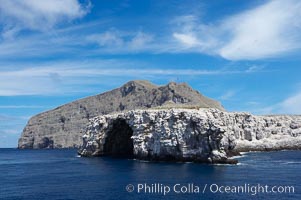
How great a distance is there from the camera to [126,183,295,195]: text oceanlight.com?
207 ft

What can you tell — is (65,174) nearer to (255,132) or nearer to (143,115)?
(143,115)

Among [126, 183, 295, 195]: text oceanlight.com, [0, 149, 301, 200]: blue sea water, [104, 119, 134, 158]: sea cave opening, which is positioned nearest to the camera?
[0, 149, 301, 200]: blue sea water

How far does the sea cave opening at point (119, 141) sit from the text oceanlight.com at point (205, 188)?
222 feet

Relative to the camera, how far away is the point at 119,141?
5610 inches

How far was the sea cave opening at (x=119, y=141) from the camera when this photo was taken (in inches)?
5408

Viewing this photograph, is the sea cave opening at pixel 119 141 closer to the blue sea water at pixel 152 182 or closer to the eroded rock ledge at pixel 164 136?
the eroded rock ledge at pixel 164 136

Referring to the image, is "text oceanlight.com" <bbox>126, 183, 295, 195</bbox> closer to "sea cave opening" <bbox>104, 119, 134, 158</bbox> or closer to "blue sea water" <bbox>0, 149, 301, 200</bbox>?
"blue sea water" <bbox>0, 149, 301, 200</bbox>

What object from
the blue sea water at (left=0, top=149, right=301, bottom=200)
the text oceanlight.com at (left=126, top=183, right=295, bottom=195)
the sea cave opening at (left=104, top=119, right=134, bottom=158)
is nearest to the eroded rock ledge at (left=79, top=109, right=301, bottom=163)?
the sea cave opening at (left=104, top=119, right=134, bottom=158)

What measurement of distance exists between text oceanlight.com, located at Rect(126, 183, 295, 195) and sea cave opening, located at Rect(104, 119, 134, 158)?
6759 cm

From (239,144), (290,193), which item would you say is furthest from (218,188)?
(239,144)

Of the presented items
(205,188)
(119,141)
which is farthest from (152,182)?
(119,141)

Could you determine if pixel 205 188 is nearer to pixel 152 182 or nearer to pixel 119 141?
pixel 152 182

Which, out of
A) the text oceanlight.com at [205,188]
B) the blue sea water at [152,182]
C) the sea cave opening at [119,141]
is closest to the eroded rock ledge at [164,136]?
the sea cave opening at [119,141]

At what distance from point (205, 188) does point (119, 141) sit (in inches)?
3128
